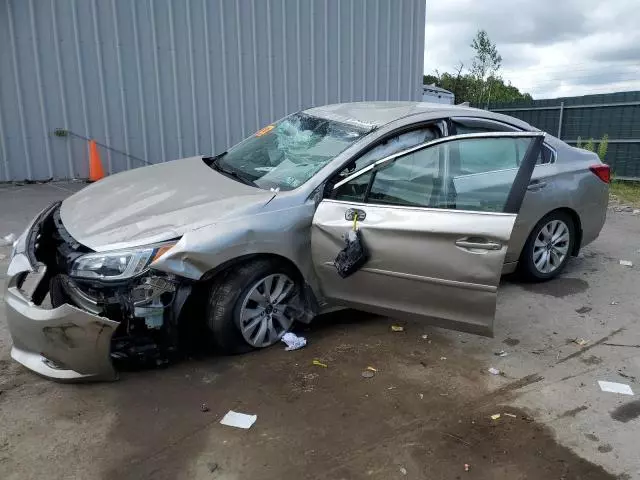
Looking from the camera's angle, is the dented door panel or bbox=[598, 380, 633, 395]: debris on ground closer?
the dented door panel

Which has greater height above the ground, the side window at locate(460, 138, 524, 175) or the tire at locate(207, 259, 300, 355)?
the side window at locate(460, 138, 524, 175)

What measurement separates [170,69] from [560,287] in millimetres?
7795

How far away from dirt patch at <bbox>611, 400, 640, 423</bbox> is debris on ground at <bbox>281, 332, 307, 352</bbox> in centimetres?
192

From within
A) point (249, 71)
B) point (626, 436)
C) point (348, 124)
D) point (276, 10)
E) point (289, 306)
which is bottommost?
point (626, 436)

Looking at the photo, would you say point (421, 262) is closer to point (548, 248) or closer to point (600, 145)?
point (548, 248)

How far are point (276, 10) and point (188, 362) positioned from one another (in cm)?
884

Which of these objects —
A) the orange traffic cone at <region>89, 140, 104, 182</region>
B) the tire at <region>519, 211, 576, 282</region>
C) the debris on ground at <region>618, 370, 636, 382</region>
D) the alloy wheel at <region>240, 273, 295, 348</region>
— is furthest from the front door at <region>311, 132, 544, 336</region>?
the orange traffic cone at <region>89, 140, 104, 182</region>

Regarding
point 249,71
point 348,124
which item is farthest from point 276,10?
point 348,124

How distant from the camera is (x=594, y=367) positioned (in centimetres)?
348

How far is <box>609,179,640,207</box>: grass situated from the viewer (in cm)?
973

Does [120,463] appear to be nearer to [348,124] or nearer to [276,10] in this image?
[348,124]

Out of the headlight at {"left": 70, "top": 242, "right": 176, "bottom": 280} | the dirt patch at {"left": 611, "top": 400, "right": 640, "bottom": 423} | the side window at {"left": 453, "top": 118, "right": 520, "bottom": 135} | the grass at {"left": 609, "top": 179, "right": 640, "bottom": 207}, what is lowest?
the dirt patch at {"left": 611, "top": 400, "right": 640, "bottom": 423}

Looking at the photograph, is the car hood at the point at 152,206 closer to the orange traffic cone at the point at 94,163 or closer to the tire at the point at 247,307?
the tire at the point at 247,307

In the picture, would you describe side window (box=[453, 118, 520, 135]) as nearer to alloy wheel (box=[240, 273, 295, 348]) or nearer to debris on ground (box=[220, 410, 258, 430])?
alloy wheel (box=[240, 273, 295, 348])
